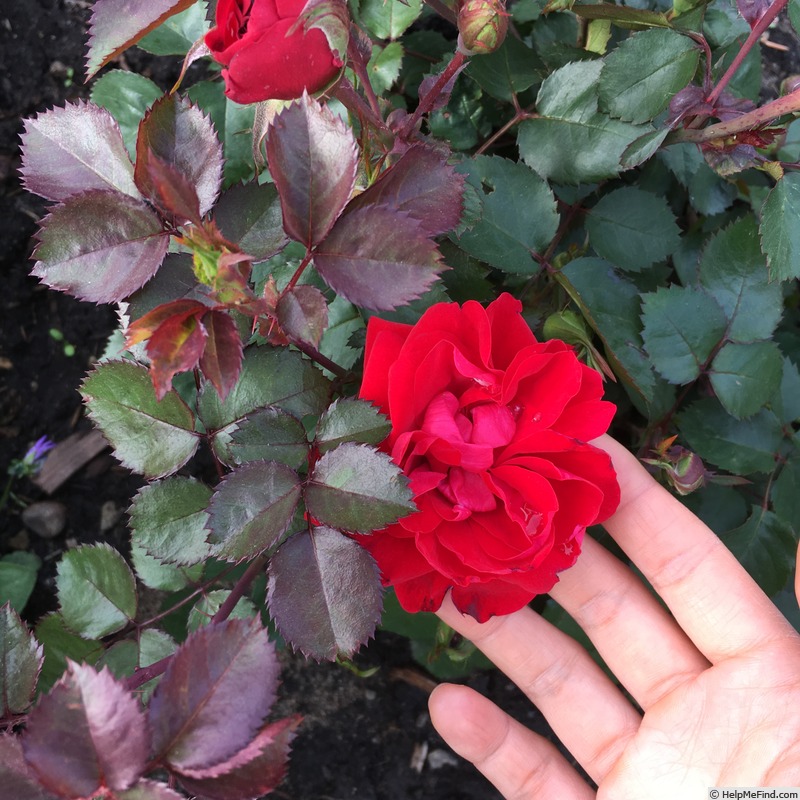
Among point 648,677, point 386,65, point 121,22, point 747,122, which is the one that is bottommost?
point 648,677

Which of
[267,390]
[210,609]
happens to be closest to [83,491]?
[210,609]

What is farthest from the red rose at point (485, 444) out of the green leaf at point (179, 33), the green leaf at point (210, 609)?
the green leaf at point (179, 33)

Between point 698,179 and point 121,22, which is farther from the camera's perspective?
point 698,179

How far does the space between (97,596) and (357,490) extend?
404 mm

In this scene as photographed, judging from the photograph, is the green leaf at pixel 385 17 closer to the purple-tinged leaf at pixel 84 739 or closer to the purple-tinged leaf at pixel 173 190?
the purple-tinged leaf at pixel 173 190

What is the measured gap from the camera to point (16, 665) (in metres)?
0.64

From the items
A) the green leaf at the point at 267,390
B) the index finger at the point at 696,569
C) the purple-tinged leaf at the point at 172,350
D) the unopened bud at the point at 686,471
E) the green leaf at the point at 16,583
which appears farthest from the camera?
the green leaf at the point at 16,583

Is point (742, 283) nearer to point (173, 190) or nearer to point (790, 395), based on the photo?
point (790, 395)

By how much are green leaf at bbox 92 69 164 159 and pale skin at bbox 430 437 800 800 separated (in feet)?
2.61

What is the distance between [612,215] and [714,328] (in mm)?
200

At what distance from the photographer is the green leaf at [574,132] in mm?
A: 855

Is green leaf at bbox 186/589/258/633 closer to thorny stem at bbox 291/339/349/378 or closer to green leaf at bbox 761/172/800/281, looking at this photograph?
thorny stem at bbox 291/339/349/378

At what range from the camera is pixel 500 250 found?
2.86ft

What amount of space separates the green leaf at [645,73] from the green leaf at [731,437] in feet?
1.30
